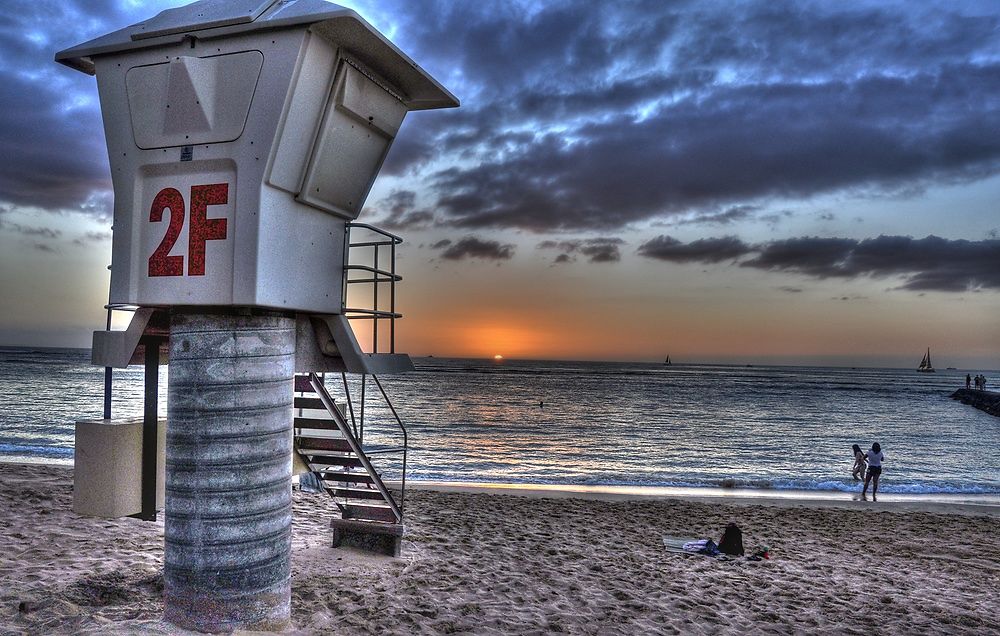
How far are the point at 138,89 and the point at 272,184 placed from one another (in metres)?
1.60

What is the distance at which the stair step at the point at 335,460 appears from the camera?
28.7 feet

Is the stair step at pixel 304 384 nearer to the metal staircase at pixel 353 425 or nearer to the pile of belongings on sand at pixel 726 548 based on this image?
the metal staircase at pixel 353 425

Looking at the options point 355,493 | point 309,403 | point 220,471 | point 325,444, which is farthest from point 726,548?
point 220,471

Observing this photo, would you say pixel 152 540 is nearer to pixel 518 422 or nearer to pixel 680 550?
pixel 680 550

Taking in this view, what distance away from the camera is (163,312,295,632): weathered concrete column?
18.5ft

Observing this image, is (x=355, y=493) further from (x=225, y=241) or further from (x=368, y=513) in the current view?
(x=225, y=241)

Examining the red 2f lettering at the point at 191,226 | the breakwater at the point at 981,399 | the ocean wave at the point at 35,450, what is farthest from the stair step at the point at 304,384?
the breakwater at the point at 981,399

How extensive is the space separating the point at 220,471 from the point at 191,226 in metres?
2.14

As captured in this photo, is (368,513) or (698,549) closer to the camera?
(368,513)

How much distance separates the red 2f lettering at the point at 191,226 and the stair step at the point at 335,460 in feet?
12.9

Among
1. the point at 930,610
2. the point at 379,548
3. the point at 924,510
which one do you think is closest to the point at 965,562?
the point at 930,610

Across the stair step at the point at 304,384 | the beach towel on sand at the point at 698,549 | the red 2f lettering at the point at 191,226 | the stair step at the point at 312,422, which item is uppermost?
the red 2f lettering at the point at 191,226

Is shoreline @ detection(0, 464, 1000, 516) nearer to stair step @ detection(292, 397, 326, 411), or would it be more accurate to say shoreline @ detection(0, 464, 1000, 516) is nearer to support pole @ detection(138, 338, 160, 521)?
stair step @ detection(292, 397, 326, 411)

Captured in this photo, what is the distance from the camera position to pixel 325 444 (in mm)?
8680
